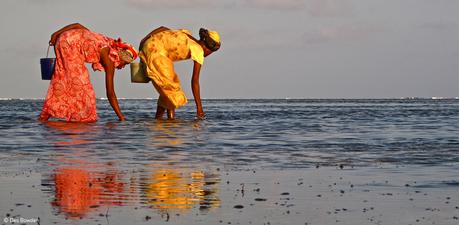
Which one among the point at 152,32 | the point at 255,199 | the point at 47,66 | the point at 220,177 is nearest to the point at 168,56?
the point at 152,32

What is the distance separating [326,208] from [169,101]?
9897 millimetres

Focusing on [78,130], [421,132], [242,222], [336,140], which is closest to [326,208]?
[242,222]

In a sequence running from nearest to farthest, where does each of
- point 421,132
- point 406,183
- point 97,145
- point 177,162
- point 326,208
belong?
point 326,208, point 406,183, point 177,162, point 97,145, point 421,132

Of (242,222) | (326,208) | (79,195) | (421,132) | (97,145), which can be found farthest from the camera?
(421,132)

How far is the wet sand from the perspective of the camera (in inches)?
206

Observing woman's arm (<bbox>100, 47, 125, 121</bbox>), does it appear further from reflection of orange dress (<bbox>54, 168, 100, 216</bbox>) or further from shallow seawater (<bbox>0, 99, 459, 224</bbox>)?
reflection of orange dress (<bbox>54, 168, 100, 216</bbox>)

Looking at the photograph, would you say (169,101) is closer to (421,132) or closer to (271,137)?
(271,137)

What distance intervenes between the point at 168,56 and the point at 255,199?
9.43 meters

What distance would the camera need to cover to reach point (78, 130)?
514 inches

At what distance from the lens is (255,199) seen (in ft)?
20.0

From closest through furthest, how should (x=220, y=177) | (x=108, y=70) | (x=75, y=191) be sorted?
(x=75, y=191) → (x=220, y=177) → (x=108, y=70)

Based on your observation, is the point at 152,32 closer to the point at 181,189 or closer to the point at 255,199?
the point at 181,189

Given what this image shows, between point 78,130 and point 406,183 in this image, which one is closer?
point 406,183

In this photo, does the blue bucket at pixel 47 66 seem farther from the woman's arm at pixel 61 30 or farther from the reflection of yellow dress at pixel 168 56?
the reflection of yellow dress at pixel 168 56
